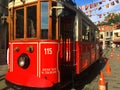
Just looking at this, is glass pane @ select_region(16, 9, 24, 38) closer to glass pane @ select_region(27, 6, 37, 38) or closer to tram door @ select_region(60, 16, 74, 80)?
glass pane @ select_region(27, 6, 37, 38)

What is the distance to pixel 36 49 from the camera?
27.5ft

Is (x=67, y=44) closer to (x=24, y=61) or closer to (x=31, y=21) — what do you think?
(x=31, y=21)

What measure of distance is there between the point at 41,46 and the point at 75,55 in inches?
105

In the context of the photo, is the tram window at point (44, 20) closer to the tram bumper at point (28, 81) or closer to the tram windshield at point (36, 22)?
the tram windshield at point (36, 22)

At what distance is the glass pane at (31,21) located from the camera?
28.2ft

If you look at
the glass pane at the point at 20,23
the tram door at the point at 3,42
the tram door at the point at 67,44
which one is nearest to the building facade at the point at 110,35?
the tram door at the point at 3,42

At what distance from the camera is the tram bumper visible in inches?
315

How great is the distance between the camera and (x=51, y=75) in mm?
8344

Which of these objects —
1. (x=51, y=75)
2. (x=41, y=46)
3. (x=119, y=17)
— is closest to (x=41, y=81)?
(x=51, y=75)

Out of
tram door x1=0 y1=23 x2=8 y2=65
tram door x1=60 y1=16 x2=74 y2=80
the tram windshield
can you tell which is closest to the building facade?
tram door x1=0 y1=23 x2=8 y2=65

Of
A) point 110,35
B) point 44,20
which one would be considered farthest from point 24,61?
point 110,35

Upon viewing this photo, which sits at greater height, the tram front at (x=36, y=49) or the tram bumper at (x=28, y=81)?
the tram front at (x=36, y=49)

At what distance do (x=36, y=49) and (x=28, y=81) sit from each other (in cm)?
93

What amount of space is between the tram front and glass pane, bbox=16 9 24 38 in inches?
2.3
